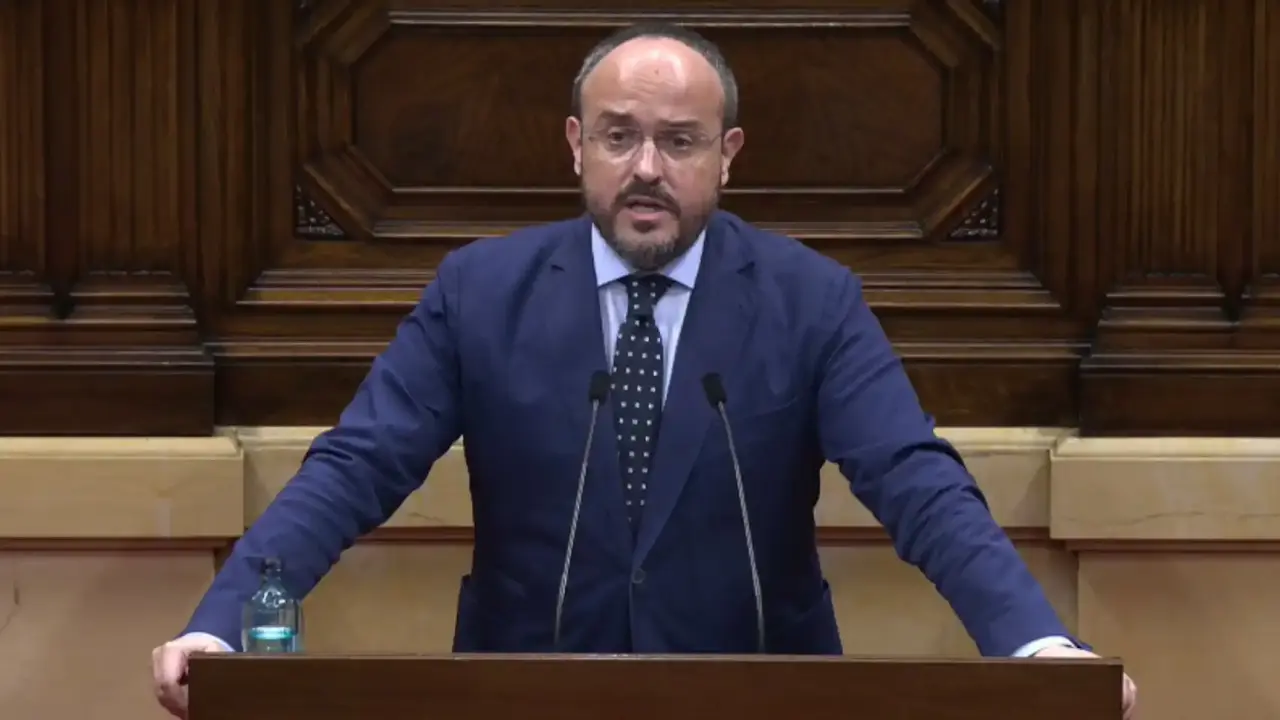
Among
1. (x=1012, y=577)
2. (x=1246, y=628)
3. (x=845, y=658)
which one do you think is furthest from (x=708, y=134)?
(x=1246, y=628)

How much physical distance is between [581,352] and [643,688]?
3.11 ft

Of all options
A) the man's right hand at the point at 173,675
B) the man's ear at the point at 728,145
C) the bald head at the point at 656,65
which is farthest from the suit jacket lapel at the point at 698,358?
the man's right hand at the point at 173,675

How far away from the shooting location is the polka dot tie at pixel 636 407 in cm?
279

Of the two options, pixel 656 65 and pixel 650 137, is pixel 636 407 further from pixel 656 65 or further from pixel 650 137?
pixel 656 65

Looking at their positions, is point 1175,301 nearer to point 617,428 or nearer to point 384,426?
point 617,428

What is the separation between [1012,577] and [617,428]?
2.15ft

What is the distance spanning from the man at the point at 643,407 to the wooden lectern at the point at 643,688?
0.70 meters

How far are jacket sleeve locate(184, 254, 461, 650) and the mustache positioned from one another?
302 millimetres

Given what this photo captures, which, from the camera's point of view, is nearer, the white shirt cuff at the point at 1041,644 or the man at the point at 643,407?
the white shirt cuff at the point at 1041,644

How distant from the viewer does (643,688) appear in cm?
196

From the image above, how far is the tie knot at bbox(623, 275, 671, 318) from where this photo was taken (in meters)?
2.89

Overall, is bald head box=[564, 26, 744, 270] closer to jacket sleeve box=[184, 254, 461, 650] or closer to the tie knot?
the tie knot

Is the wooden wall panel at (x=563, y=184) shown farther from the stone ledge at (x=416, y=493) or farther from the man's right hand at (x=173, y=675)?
the man's right hand at (x=173, y=675)

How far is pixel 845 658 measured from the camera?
1.97 m
